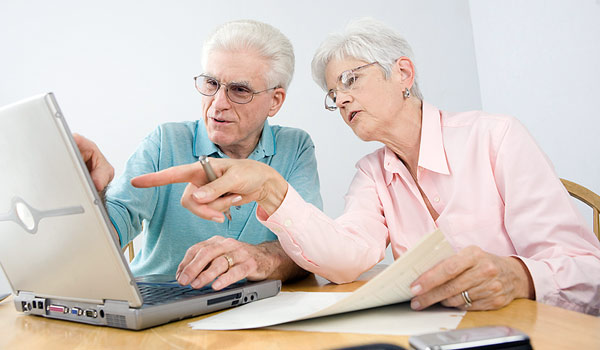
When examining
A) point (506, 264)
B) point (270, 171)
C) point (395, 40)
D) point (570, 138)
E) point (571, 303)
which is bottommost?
point (570, 138)

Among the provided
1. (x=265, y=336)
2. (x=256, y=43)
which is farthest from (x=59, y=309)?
(x=256, y=43)

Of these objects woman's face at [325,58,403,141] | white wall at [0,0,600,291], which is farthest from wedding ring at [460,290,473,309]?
white wall at [0,0,600,291]

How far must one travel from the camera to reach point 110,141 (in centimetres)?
282

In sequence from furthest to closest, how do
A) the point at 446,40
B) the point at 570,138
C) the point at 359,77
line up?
the point at 446,40 < the point at 570,138 < the point at 359,77

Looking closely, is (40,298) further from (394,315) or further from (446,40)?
(446,40)

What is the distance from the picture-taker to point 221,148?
159 centimetres

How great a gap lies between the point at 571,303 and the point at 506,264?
22cm

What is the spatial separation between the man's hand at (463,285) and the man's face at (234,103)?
93 centimetres

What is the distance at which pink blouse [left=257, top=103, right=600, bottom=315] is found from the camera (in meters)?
0.95

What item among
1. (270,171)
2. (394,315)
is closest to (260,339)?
(394,315)

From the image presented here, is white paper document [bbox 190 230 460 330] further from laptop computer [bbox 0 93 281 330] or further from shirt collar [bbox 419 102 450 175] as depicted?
shirt collar [bbox 419 102 450 175]

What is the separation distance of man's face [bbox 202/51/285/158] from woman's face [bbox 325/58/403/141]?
28cm

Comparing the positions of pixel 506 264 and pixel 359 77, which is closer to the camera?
pixel 506 264

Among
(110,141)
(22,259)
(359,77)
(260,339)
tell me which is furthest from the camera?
(110,141)
